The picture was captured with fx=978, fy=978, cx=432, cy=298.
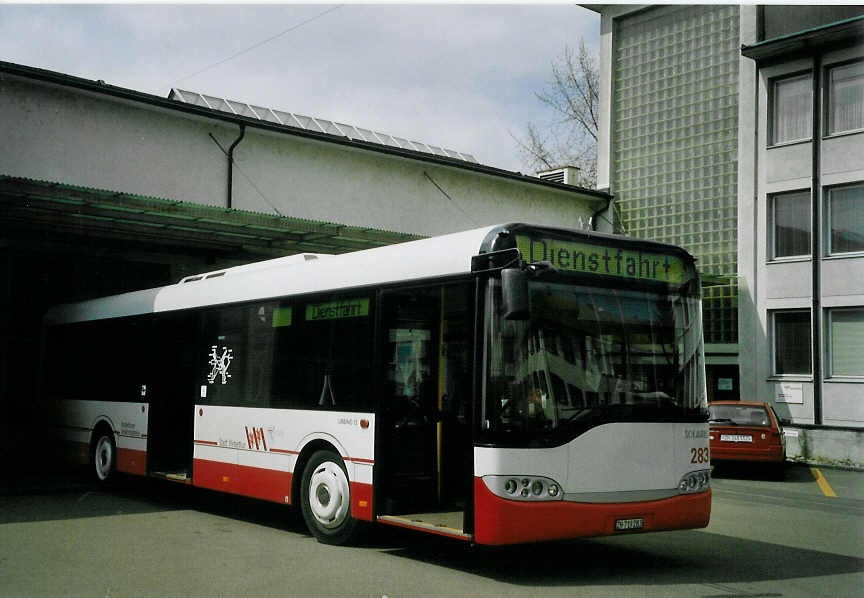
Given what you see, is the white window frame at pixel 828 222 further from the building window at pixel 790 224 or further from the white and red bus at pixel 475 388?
the white and red bus at pixel 475 388

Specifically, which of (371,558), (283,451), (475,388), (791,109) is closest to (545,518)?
(475,388)

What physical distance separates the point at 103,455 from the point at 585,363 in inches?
381

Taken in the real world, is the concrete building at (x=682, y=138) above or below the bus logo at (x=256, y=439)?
above

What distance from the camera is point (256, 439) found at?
11375mm

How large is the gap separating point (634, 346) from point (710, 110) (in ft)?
72.2

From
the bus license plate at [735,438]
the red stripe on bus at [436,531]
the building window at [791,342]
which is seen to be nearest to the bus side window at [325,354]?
the red stripe on bus at [436,531]

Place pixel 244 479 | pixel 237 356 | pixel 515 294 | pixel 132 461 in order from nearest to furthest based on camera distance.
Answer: pixel 515 294
pixel 244 479
pixel 237 356
pixel 132 461

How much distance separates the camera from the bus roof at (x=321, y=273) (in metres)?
8.78

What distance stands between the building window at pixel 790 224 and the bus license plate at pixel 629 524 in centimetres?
1969

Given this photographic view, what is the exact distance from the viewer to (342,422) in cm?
988

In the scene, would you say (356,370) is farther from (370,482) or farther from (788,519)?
(788,519)

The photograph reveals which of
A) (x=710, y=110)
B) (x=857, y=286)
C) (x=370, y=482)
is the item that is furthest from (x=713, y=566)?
(x=710, y=110)

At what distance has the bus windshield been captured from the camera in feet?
26.4

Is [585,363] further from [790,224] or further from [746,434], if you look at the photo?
[790,224]
